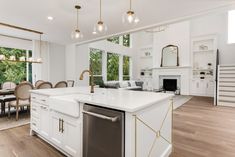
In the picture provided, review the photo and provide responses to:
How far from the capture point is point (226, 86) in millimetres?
5781

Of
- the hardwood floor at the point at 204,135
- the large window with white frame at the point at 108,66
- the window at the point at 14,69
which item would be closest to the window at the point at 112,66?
the large window with white frame at the point at 108,66

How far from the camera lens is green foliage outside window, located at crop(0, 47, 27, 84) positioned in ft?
19.7

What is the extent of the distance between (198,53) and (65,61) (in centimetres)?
726

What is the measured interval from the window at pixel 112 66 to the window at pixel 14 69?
419cm

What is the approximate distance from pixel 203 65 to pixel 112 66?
5.20 metres

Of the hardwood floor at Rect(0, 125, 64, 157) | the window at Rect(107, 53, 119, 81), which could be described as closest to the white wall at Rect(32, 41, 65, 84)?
the window at Rect(107, 53, 119, 81)

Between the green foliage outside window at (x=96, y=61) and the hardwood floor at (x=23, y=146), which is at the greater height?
the green foliage outside window at (x=96, y=61)

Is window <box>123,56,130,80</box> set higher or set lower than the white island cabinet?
higher

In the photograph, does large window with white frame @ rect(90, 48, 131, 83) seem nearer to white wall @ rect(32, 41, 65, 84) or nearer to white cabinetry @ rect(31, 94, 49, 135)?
white wall @ rect(32, 41, 65, 84)

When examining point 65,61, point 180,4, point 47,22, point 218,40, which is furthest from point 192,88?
point 47,22

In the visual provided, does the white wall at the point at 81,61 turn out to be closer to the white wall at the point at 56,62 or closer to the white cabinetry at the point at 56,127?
the white wall at the point at 56,62

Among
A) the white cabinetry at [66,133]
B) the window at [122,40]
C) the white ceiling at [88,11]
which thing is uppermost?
the window at [122,40]

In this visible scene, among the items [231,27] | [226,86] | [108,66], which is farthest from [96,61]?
[231,27]

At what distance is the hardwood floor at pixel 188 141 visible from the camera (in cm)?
228
